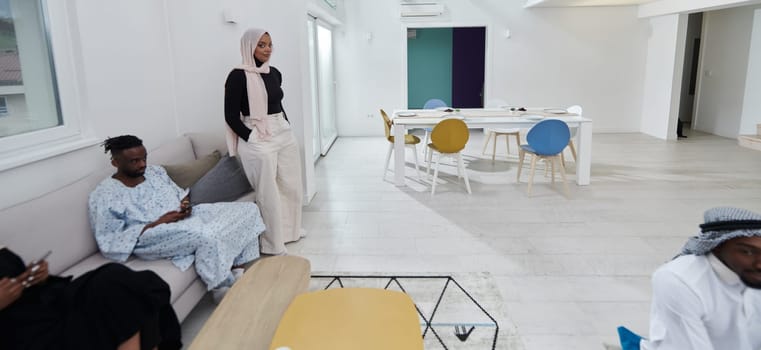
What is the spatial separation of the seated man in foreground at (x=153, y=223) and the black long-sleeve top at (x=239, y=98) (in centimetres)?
56

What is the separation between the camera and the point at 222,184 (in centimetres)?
323

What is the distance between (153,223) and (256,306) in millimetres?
823

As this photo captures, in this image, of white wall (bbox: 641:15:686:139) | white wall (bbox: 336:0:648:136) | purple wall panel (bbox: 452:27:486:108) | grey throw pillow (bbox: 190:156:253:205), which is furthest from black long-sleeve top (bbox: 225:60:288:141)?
purple wall panel (bbox: 452:27:486:108)

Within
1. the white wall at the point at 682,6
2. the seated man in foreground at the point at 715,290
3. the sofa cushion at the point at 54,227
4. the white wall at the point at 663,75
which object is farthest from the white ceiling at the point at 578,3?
the sofa cushion at the point at 54,227

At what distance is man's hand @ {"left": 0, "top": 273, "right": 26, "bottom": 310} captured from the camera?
1653 millimetres

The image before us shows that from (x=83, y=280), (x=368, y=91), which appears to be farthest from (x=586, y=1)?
(x=83, y=280)

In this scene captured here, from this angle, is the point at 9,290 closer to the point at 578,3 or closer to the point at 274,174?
the point at 274,174

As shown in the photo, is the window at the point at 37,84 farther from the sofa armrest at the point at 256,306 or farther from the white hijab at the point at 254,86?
the sofa armrest at the point at 256,306

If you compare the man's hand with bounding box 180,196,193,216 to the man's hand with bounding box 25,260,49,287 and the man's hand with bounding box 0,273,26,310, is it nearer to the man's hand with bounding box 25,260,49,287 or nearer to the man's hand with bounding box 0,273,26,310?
the man's hand with bounding box 25,260,49,287

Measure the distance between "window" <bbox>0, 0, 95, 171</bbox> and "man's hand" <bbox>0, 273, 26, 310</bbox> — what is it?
37.8 inches

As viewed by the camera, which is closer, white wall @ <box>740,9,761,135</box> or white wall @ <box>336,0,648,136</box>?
white wall @ <box>740,9,761,135</box>

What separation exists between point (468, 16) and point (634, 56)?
278 centimetres

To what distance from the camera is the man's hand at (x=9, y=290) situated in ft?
5.42

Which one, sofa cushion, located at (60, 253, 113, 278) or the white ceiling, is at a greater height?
the white ceiling
